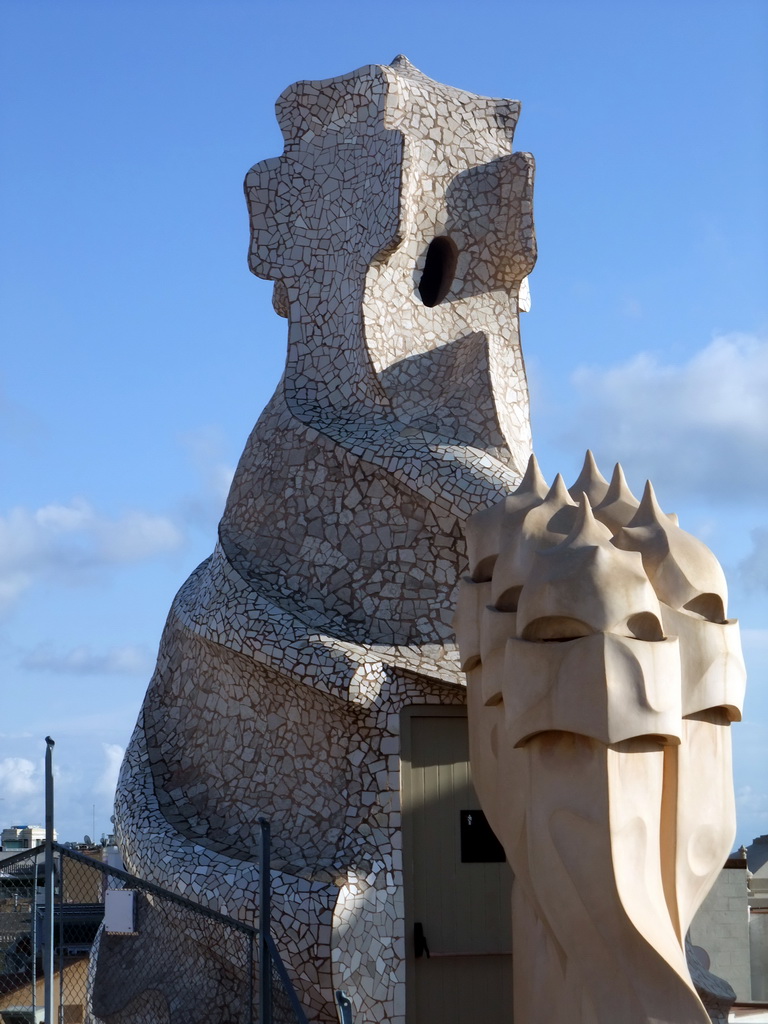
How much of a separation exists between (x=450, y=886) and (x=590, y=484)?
2.99m

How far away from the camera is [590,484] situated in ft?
28.6

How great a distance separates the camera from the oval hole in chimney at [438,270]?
36.7 feet

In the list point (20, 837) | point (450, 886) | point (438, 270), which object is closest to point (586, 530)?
point (450, 886)

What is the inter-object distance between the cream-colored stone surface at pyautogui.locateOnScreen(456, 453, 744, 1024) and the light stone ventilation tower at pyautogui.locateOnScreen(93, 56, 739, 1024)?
20 millimetres

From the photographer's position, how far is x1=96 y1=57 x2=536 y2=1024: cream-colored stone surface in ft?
30.1

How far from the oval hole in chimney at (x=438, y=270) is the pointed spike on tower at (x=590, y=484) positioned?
2.86m

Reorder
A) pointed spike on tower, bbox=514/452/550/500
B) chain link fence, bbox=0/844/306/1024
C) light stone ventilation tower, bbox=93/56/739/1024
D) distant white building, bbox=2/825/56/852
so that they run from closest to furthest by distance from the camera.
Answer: light stone ventilation tower, bbox=93/56/739/1024, pointed spike on tower, bbox=514/452/550/500, chain link fence, bbox=0/844/306/1024, distant white building, bbox=2/825/56/852

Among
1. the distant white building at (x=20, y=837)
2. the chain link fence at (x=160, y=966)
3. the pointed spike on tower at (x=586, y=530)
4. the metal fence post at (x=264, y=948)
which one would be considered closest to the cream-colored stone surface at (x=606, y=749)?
the pointed spike on tower at (x=586, y=530)

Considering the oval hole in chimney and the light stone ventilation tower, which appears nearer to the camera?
the light stone ventilation tower

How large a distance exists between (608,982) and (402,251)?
6003 millimetres

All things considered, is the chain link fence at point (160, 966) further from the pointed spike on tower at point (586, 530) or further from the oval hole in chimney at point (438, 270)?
the oval hole in chimney at point (438, 270)

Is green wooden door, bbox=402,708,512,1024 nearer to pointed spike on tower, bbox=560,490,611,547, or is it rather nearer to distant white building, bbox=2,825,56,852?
pointed spike on tower, bbox=560,490,611,547

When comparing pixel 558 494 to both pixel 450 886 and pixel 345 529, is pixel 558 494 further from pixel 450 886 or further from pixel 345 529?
pixel 450 886

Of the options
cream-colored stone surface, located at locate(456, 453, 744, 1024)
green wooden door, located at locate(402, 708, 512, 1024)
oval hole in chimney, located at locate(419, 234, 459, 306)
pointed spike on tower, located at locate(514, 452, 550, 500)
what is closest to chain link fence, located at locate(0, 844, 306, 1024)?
green wooden door, located at locate(402, 708, 512, 1024)
